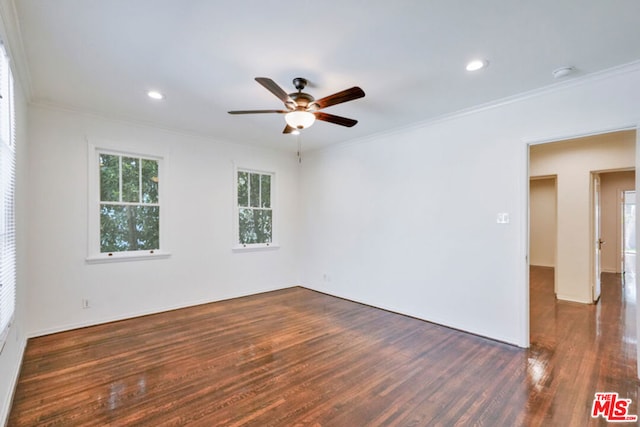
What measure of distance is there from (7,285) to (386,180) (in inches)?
167

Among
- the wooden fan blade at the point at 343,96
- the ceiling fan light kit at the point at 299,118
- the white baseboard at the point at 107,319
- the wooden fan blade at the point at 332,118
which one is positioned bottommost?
the white baseboard at the point at 107,319

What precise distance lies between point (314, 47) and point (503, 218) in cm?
276

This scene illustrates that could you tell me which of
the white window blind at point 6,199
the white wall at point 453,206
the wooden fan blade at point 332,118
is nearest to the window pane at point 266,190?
the white wall at point 453,206

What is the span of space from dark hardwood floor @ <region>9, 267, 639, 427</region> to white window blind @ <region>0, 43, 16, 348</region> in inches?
31.4

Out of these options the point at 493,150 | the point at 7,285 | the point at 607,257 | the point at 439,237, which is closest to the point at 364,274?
the point at 439,237

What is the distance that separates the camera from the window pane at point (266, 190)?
227 inches

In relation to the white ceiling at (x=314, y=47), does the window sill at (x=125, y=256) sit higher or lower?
lower

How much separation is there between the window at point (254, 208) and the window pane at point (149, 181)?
1.31 metres

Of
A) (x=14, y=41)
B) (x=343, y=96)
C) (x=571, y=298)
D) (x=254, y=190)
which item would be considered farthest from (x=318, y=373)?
(x=571, y=298)

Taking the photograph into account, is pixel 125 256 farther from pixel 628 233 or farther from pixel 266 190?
pixel 628 233

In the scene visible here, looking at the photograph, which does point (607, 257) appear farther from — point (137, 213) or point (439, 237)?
point (137, 213)

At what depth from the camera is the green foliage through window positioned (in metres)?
4.06

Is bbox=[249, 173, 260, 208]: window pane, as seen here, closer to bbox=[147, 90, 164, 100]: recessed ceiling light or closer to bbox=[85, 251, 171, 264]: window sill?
bbox=[85, 251, 171, 264]: window sill

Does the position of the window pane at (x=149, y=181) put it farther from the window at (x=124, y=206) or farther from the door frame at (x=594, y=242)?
the door frame at (x=594, y=242)
